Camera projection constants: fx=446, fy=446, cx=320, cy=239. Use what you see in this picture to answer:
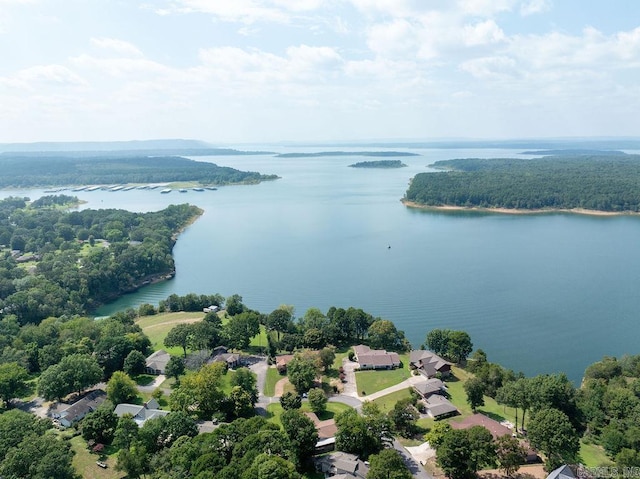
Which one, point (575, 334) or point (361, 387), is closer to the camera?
point (361, 387)

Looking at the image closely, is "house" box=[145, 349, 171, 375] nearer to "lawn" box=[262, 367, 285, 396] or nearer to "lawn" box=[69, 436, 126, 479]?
"lawn" box=[262, 367, 285, 396]

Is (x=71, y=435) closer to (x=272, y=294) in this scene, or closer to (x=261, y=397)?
(x=261, y=397)

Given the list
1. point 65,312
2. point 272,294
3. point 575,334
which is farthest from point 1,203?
point 575,334

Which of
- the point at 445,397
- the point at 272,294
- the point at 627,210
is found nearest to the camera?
the point at 445,397

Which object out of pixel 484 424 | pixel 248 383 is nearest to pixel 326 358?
pixel 248 383

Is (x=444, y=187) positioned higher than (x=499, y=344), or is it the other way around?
(x=444, y=187)

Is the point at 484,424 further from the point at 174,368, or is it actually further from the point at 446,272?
the point at 446,272

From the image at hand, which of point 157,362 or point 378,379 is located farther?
point 157,362
